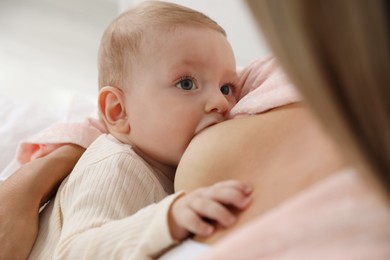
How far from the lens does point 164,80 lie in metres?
1.07

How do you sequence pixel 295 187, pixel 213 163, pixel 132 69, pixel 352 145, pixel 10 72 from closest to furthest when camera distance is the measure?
1. pixel 352 145
2. pixel 295 187
3. pixel 213 163
4. pixel 132 69
5. pixel 10 72

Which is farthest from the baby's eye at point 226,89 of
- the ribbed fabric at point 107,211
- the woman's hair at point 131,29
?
the ribbed fabric at point 107,211

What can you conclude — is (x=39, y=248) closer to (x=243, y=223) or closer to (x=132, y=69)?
(x=132, y=69)

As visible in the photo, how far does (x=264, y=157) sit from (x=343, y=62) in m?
0.36

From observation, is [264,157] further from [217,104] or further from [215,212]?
[217,104]

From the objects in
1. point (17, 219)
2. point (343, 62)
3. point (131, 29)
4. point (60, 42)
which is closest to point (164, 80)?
point (131, 29)

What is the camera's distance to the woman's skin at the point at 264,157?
2.18 feet

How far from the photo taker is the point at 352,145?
1.42 ft

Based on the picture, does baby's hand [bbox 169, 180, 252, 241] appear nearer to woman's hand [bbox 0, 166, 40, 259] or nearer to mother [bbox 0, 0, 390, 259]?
mother [bbox 0, 0, 390, 259]

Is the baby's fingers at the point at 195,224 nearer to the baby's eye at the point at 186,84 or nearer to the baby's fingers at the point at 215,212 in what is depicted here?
the baby's fingers at the point at 215,212

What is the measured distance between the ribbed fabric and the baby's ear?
0.10 feet

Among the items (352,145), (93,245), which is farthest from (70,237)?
(352,145)

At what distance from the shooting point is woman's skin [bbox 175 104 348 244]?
0.66 m

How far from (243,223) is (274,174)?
0.08 meters
